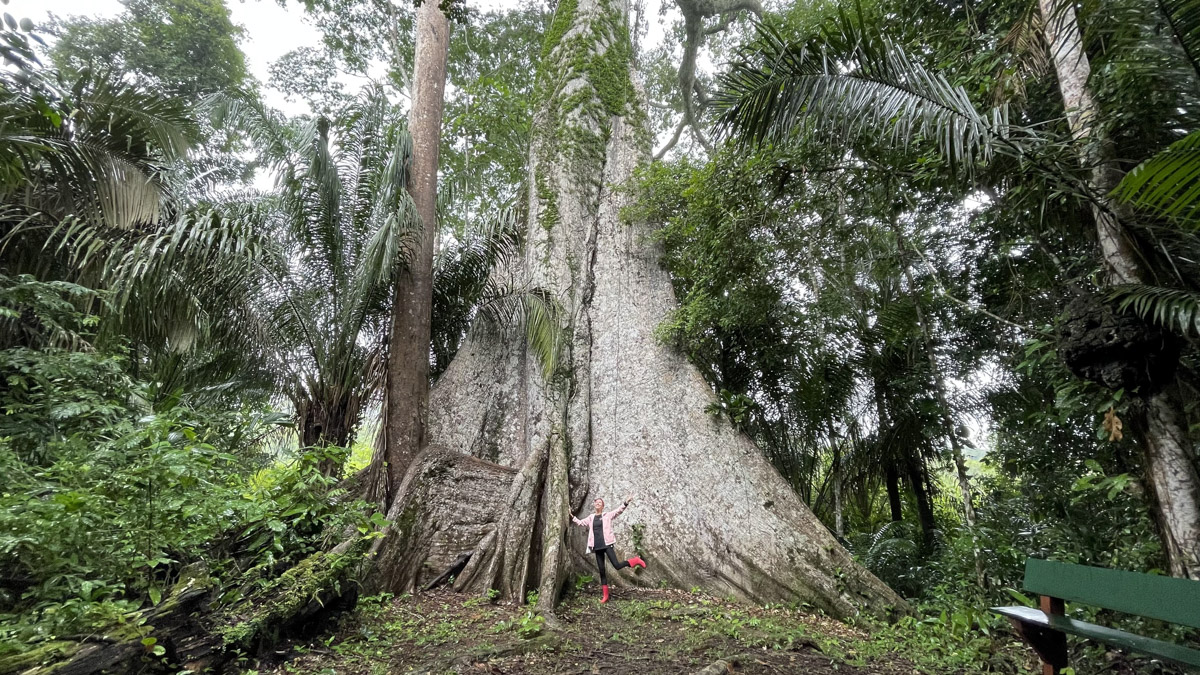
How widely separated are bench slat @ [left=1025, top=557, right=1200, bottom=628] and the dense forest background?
40 cm

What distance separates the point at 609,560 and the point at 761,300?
118 inches

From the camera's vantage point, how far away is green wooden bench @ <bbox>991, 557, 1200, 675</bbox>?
2.17 meters

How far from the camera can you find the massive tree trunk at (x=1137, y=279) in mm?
2557

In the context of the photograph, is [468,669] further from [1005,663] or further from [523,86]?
[523,86]

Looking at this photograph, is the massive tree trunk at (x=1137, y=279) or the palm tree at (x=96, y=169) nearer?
the massive tree trunk at (x=1137, y=279)

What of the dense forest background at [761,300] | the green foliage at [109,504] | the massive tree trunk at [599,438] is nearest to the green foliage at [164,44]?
the dense forest background at [761,300]

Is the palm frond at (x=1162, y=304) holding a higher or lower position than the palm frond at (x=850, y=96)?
lower

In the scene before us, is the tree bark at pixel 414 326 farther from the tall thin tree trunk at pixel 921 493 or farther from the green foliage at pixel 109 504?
the tall thin tree trunk at pixel 921 493

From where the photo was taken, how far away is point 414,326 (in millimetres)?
5820

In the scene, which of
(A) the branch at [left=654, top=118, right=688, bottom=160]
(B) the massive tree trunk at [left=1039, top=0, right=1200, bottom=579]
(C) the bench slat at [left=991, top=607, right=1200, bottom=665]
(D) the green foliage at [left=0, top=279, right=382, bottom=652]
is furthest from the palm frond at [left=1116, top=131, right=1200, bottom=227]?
(A) the branch at [left=654, top=118, right=688, bottom=160]

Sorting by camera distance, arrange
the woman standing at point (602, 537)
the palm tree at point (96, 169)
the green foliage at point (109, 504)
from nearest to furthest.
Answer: the green foliage at point (109, 504) < the woman standing at point (602, 537) < the palm tree at point (96, 169)

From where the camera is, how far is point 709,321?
565 cm

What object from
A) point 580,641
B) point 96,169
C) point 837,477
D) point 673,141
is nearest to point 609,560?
point 580,641

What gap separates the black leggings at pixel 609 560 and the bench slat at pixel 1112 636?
98.0 inches
